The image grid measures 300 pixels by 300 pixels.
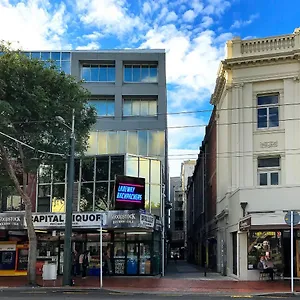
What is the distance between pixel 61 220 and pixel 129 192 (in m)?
4.33

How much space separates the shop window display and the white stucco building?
1024mm

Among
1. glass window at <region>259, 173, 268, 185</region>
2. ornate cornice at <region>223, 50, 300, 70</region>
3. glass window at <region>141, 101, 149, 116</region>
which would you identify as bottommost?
glass window at <region>259, 173, 268, 185</region>

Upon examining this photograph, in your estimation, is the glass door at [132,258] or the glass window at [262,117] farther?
the glass window at [262,117]

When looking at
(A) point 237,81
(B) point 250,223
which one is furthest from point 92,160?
(B) point 250,223

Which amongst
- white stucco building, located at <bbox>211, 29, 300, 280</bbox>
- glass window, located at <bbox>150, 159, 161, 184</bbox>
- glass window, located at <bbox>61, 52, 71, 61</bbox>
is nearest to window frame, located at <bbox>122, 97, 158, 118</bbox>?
glass window, located at <bbox>61, 52, 71, 61</bbox>

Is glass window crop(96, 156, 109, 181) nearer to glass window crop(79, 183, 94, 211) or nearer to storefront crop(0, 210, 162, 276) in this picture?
glass window crop(79, 183, 94, 211)

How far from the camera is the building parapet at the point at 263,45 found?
1173 inches

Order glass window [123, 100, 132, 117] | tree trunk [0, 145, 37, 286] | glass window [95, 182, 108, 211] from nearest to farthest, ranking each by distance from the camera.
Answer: tree trunk [0, 145, 37, 286] → glass window [95, 182, 108, 211] → glass window [123, 100, 132, 117]

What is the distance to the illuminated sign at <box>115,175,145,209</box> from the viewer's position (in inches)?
1147

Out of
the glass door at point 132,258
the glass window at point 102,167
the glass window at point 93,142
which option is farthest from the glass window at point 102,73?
the glass door at point 132,258

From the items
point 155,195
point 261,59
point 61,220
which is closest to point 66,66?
point 155,195

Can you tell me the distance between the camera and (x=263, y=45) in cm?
3050

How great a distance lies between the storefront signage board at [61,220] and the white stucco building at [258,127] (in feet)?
26.4

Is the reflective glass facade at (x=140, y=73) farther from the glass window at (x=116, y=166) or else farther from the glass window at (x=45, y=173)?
the glass window at (x=45, y=173)
